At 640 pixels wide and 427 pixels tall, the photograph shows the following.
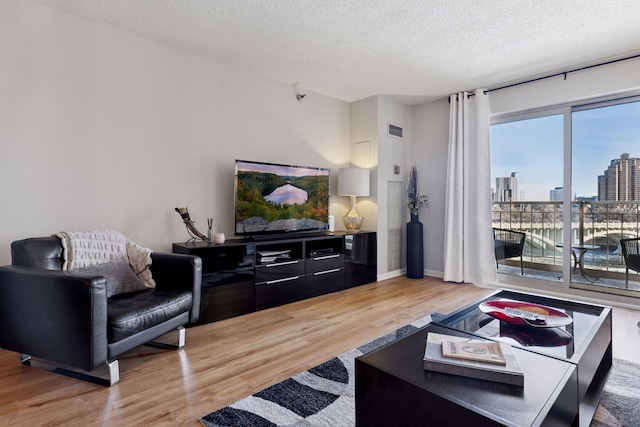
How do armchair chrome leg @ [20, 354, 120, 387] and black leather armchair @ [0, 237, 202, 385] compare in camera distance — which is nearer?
black leather armchair @ [0, 237, 202, 385]

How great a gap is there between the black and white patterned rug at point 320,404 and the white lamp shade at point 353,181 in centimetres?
256

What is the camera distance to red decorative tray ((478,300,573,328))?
173cm

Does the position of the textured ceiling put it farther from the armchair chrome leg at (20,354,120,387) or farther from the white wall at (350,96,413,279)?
the armchair chrome leg at (20,354,120,387)

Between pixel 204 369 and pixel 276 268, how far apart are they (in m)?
1.43

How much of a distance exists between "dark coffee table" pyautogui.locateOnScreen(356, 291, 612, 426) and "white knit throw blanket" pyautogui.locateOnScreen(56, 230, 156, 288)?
192cm

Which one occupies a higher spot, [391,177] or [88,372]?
[391,177]

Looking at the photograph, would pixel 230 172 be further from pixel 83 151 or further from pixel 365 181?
pixel 365 181

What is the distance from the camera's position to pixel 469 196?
4.35 m

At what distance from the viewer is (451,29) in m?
2.86

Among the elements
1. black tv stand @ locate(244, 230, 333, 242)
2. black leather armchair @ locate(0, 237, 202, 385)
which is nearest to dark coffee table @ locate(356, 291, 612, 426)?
black leather armchair @ locate(0, 237, 202, 385)

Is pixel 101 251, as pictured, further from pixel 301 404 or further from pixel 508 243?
pixel 508 243

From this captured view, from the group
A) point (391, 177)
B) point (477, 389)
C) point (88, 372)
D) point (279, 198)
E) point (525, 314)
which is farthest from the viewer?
point (391, 177)

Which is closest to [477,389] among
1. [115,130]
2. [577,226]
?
[115,130]

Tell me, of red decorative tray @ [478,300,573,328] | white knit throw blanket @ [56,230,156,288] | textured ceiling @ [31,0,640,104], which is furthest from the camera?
textured ceiling @ [31,0,640,104]
